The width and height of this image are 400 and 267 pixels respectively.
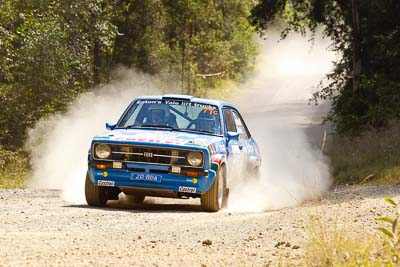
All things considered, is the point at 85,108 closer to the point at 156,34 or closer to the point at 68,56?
the point at 68,56

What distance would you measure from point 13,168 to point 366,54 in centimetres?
1103

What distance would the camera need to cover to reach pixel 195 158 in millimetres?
13094

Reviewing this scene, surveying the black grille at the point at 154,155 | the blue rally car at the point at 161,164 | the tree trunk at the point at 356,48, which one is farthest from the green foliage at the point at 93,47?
the black grille at the point at 154,155

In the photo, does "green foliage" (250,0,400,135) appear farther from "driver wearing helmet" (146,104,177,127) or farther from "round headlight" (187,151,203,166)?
"round headlight" (187,151,203,166)

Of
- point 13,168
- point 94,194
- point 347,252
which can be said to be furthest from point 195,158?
point 13,168

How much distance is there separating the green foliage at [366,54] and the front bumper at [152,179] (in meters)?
13.3

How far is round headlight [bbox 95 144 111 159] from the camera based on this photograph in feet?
43.3

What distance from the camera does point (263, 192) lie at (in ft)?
53.8

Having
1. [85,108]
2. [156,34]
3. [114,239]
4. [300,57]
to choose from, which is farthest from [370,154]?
[300,57]

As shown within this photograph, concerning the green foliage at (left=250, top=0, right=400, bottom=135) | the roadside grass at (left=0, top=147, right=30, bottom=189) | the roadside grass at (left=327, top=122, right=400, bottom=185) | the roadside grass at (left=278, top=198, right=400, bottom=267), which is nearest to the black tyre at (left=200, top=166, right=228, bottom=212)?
the roadside grass at (left=278, top=198, right=400, bottom=267)

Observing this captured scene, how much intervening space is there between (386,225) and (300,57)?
75.6 meters

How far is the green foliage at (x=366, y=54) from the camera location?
2622cm

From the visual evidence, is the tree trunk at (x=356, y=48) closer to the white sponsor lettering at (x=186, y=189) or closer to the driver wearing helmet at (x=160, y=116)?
the driver wearing helmet at (x=160, y=116)

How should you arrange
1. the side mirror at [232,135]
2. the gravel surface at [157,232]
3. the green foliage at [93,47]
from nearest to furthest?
the gravel surface at [157,232] < the side mirror at [232,135] < the green foliage at [93,47]
